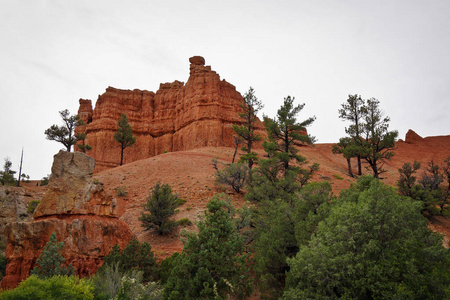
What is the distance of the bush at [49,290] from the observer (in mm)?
8453

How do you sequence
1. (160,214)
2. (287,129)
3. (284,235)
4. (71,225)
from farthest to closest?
(287,129), (160,214), (284,235), (71,225)

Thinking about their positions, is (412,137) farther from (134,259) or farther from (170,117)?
(134,259)

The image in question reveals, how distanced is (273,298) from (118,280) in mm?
6706

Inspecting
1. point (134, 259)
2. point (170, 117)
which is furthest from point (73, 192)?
point (170, 117)

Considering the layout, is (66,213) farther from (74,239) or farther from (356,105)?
(356,105)

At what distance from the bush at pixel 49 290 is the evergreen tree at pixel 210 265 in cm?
291

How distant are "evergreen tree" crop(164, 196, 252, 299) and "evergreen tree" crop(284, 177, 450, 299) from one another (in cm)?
228

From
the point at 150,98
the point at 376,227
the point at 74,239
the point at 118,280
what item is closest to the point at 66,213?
the point at 74,239

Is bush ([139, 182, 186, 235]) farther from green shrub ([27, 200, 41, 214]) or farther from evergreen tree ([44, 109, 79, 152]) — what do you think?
evergreen tree ([44, 109, 79, 152])

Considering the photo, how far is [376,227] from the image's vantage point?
9938 millimetres

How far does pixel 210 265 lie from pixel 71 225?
739cm

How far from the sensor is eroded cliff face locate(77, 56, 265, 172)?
5772 cm

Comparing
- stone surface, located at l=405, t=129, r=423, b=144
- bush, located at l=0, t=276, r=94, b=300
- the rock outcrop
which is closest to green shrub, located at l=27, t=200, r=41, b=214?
the rock outcrop

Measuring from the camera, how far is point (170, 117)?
6525 centimetres
